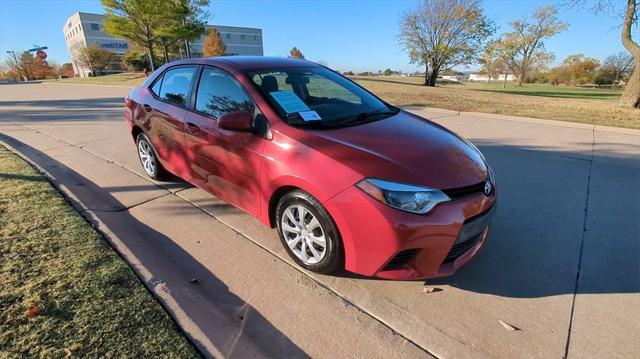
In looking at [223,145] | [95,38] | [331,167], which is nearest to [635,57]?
[331,167]

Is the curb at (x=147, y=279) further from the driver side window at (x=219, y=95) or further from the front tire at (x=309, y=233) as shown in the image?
the driver side window at (x=219, y=95)

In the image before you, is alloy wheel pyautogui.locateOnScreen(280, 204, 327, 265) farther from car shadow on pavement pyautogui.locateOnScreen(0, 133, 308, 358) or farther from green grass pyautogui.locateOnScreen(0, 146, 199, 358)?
green grass pyautogui.locateOnScreen(0, 146, 199, 358)

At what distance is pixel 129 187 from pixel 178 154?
1188mm

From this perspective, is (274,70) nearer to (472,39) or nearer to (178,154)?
(178,154)

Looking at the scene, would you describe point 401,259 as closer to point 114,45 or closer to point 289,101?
point 289,101

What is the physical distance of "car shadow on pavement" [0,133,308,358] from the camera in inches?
77.4

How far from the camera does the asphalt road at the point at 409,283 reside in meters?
2.00

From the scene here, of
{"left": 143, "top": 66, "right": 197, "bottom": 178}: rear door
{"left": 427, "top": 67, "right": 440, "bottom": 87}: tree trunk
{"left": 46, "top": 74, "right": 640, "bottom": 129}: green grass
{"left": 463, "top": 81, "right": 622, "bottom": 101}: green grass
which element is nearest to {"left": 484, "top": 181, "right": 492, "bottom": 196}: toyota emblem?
{"left": 143, "top": 66, "right": 197, "bottom": 178}: rear door

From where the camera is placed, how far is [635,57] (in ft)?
39.5

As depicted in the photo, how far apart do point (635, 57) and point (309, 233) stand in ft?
51.2

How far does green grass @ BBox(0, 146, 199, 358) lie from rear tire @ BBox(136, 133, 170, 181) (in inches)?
49.8

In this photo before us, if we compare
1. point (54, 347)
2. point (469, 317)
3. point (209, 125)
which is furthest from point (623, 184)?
point (54, 347)

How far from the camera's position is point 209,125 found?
10.2 ft

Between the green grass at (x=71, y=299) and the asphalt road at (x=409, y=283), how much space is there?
0.16 metres
